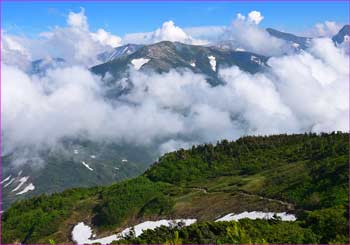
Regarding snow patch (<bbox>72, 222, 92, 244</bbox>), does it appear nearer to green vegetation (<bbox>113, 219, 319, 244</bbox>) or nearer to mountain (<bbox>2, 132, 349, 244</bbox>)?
mountain (<bbox>2, 132, 349, 244</bbox>)

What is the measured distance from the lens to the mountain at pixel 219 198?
41781 mm

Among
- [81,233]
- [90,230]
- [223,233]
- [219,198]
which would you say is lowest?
[223,233]

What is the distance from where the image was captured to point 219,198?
279 ft

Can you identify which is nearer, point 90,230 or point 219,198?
point 219,198

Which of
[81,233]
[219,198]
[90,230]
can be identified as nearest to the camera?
[219,198]

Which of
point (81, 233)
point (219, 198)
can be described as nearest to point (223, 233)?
point (219, 198)

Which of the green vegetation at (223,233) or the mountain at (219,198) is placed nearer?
the green vegetation at (223,233)

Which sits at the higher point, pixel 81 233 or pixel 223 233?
pixel 81 233

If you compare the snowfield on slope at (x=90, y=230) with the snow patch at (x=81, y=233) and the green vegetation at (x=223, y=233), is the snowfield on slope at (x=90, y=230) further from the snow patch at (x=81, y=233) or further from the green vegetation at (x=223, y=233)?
the green vegetation at (x=223, y=233)

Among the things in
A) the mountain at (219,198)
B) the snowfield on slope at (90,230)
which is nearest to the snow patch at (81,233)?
the snowfield on slope at (90,230)

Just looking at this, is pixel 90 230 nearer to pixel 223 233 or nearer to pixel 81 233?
pixel 81 233

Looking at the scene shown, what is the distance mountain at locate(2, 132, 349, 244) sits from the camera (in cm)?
4178

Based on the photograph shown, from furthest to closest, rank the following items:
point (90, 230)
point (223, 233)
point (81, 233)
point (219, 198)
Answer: point (90, 230) → point (81, 233) → point (219, 198) → point (223, 233)

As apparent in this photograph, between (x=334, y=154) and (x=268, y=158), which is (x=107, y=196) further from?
(x=334, y=154)
